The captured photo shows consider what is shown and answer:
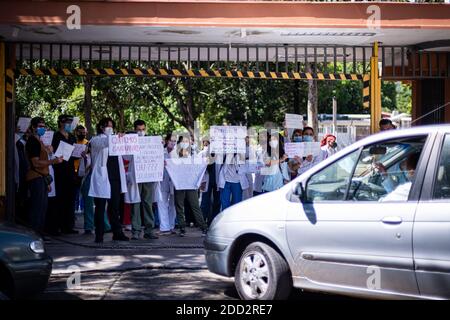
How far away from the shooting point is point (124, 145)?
10.7 metres

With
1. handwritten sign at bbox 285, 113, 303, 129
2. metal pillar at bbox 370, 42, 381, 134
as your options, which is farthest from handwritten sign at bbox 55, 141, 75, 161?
metal pillar at bbox 370, 42, 381, 134

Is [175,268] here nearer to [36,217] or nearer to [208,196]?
[36,217]

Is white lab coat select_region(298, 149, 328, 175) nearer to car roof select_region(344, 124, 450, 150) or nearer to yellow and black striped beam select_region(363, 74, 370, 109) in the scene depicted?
yellow and black striped beam select_region(363, 74, 370, 109)

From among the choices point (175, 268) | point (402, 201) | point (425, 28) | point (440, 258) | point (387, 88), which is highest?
point (387, 88)

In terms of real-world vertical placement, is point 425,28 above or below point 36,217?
above

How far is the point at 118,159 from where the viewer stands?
10.7m

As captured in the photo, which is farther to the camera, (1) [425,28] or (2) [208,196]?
(2) [208,196]

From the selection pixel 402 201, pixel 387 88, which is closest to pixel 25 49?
pixel 402 201

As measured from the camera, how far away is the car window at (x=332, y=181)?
19.9 feet

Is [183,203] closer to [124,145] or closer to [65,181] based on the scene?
[124,145]

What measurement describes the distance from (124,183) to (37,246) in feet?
14.1

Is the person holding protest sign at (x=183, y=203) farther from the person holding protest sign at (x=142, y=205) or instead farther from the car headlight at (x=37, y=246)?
the car headlight at (x=37, y=246)

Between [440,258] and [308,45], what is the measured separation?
7907 millimetres

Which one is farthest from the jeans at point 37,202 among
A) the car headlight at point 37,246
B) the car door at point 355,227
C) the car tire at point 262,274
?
the car door at point 355,227
